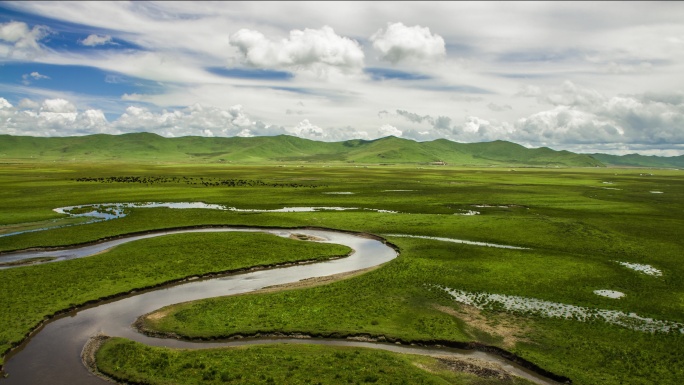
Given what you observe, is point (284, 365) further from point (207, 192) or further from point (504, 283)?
point (207, 192)

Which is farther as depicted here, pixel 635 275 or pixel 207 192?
pixel 207 192

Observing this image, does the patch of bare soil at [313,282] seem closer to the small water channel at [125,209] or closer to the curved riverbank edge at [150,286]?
the curved riverbank edge at [150,286]

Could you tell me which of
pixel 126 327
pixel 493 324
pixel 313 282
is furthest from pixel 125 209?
pixel 493 324

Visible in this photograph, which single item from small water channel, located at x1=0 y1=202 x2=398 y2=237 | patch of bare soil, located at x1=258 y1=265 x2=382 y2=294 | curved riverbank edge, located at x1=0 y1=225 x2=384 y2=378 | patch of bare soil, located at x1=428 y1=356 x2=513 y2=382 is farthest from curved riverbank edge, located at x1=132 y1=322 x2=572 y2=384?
small water channel, located at x1=0 y1=202 x2=398 y2=237

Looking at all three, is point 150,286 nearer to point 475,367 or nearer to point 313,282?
point 313,282

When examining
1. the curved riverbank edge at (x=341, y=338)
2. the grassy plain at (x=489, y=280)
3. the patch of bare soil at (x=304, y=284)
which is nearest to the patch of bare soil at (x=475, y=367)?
the curved riverbank edge at (x=341, y=338)

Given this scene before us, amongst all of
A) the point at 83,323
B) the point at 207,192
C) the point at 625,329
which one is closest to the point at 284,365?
the point at 83,323
